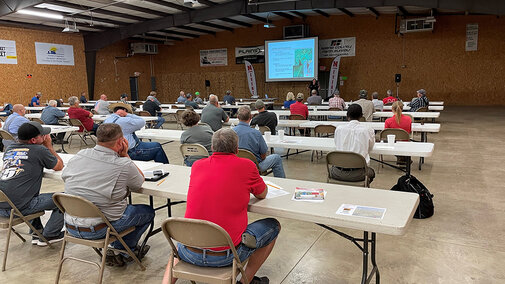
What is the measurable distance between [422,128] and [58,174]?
15.8 ft

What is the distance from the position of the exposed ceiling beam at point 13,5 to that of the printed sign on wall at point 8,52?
3.93 metres

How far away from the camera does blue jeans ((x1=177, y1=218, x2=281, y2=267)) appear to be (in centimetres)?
196

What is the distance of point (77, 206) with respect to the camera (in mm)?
2322

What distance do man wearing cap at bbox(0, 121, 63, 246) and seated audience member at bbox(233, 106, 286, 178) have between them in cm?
179

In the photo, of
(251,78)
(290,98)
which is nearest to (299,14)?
(251,78)

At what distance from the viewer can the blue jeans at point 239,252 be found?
1.96m

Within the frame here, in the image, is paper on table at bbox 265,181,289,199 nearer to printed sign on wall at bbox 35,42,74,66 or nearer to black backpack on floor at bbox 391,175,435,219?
black backpack on floor at bbox 391,175,435,219

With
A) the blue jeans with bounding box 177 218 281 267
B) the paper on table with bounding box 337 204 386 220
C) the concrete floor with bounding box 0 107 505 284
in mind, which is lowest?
the concrete floor with bounding box 0 107 505 284

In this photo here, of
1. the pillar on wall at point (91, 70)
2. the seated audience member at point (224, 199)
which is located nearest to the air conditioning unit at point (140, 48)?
the pillar on wall at point (91, 70)

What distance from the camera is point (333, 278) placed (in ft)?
8.55

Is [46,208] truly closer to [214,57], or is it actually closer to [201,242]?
[201,242]

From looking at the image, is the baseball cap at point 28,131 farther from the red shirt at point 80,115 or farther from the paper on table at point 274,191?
the red shirt at point 80,115

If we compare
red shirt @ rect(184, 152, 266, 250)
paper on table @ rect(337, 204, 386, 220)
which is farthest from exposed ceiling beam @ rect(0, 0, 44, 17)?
paper on table @ rect(337, 204, 386, 220)

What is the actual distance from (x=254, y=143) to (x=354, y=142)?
1056 mm
